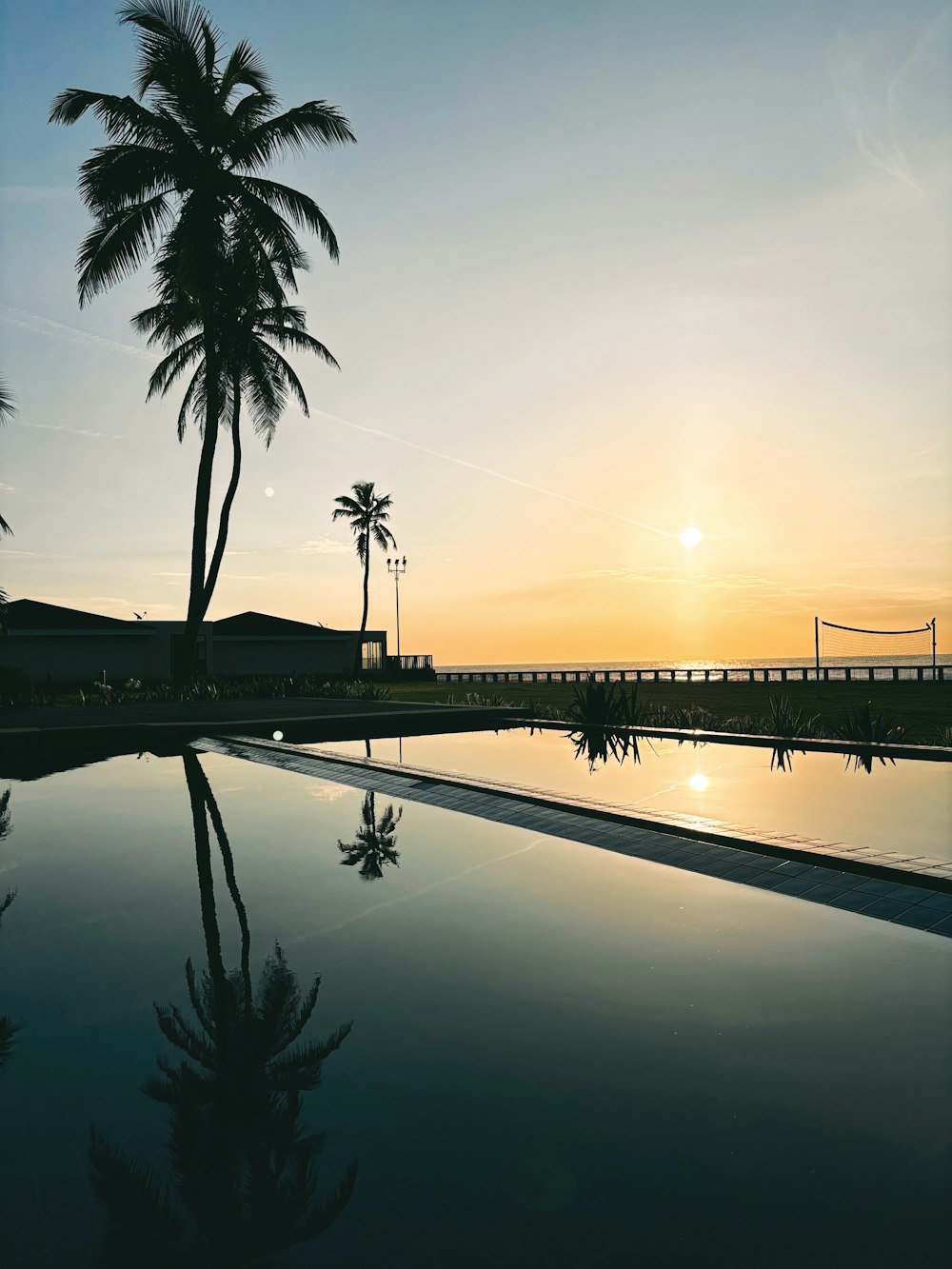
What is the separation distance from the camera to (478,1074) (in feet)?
10.8

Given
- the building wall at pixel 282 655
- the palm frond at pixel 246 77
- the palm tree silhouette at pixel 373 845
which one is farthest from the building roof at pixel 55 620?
the palm tree silhouette at pixel 373 845

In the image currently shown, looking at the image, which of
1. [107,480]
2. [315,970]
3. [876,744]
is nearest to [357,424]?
[107,480]

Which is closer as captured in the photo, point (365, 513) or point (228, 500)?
point (228, 500)

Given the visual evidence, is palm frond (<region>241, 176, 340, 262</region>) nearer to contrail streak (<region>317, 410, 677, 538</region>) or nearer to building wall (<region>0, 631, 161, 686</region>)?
contrail streak (<region>317, 410, 677, 538</region>)

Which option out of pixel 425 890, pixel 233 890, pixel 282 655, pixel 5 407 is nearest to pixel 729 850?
pixel 425 890

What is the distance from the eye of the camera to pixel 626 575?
37.3 meters

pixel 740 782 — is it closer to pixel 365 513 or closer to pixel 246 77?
pixel 246 77

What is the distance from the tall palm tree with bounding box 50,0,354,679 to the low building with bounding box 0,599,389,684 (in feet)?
57.6

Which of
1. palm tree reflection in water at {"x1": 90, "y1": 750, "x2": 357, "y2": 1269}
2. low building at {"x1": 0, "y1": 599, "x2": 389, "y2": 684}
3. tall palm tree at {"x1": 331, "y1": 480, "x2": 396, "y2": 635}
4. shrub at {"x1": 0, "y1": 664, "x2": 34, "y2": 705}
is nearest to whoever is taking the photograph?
palm tree reflection in water at {"x1": 90, "y1": 750, "x2": 357, "y2": 1269}

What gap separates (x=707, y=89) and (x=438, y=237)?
4.69 metres

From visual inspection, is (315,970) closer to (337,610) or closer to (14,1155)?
(14,1155)

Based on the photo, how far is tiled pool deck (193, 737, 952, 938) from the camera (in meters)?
5.10

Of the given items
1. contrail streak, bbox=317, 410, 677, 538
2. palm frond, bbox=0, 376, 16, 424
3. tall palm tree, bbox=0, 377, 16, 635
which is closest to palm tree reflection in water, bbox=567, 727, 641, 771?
contrail streak, bbox=317, 410, 677, 538

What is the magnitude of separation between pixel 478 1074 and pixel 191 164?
22818mm
